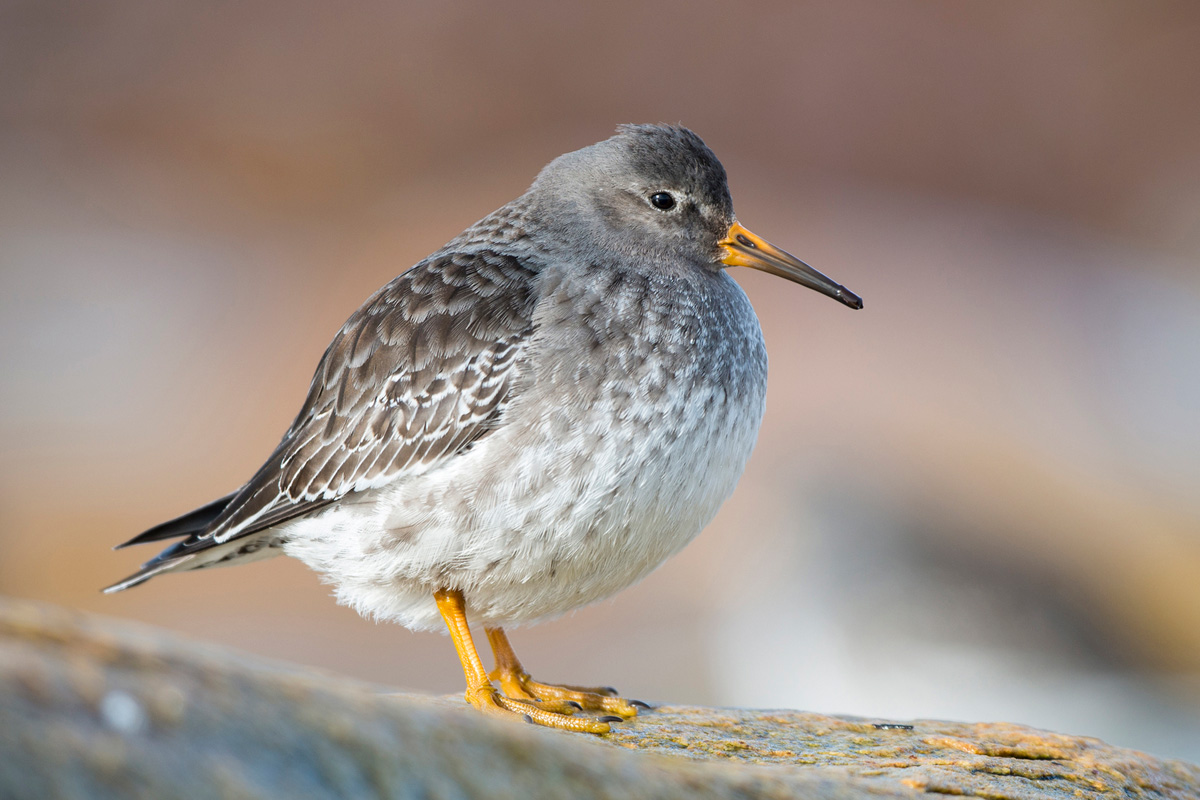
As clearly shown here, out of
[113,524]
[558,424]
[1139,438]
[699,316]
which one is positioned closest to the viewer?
[558,424]

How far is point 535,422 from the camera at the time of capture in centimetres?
477

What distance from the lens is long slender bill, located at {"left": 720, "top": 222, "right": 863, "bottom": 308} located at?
5809 millimetres

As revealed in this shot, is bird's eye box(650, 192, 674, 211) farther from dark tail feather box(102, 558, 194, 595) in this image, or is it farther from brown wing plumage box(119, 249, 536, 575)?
dark tail feather box(102, 558, 194, 595)

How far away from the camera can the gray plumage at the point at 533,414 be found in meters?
4.72

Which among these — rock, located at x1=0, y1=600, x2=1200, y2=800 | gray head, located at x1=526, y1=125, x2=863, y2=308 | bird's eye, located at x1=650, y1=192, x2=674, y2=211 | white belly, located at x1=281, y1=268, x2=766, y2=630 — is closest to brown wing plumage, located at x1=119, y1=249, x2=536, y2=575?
white belly, located at x1=281, y1=268, x2=766, y2=630

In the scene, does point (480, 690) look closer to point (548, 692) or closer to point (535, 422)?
point (548, 692)

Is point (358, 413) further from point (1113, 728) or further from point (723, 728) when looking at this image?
point (1113, 728)

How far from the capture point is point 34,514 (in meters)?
14.8

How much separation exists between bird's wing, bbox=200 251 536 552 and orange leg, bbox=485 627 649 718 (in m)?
1.06

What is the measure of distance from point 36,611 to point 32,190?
1934 cm

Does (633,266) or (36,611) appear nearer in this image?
(36,611)

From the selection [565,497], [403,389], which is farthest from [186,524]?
[565,497]

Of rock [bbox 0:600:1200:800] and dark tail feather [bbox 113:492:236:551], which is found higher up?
dark tail feather [bbox 113:492:236:551]

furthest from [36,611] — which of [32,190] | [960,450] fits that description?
[32,190]
